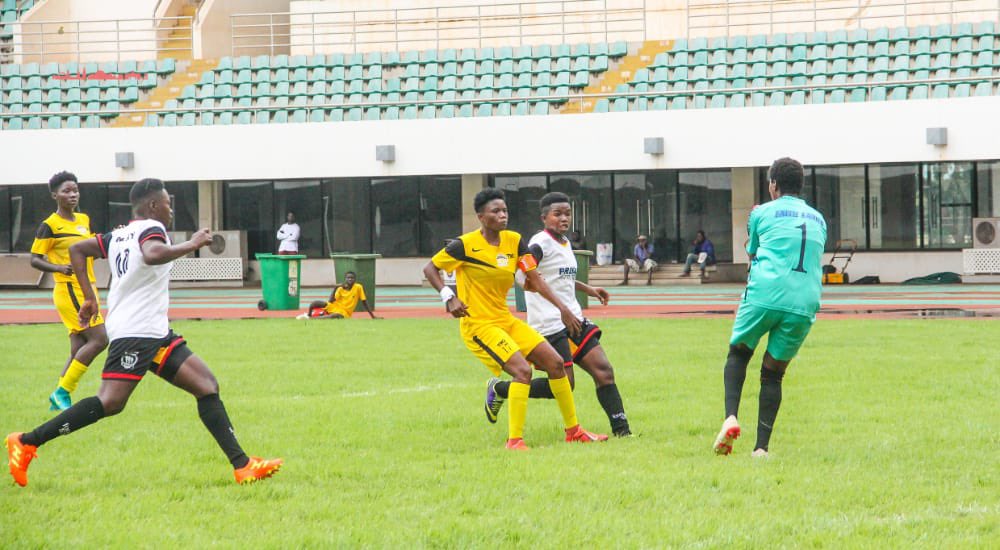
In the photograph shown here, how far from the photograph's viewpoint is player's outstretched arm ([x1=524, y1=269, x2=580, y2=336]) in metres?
8.11

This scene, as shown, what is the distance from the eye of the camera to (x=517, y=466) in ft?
23.0

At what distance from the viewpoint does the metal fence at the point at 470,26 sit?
36938 mm

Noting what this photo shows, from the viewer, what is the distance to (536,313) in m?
8.58

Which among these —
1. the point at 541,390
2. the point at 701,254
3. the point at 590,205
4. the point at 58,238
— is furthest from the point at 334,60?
the point at 541,390

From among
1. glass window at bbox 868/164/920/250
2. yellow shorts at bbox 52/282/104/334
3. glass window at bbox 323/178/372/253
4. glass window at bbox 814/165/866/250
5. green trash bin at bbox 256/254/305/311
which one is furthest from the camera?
glass window at bbox 323/178/372/253

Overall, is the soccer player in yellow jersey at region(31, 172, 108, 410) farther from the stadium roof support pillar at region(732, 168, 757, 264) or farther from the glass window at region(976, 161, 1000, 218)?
the glass window at region(976, 161, 1000, 218)

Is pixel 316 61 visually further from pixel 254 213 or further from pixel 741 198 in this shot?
pixel 741 198

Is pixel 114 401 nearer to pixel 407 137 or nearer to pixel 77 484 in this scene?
pixel 77 484

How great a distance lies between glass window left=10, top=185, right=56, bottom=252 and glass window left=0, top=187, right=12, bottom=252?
0.12m

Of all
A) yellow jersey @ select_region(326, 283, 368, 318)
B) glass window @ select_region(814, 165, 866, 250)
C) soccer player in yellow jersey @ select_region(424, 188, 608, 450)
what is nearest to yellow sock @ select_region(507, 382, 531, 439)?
soccer player in yellow jersey @ select_region(424, 188, 608, 450)

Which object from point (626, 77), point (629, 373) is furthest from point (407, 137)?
point (629, 373)

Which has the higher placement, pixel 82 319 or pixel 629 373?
pixel 82 319

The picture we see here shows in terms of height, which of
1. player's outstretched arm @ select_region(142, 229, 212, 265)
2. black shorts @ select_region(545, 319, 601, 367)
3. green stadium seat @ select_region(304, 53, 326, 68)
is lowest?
black shorts @ select_region(545, 319, 601, 367)

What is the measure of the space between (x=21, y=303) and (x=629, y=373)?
1927 centimetres
